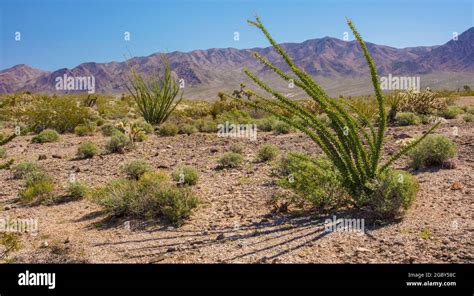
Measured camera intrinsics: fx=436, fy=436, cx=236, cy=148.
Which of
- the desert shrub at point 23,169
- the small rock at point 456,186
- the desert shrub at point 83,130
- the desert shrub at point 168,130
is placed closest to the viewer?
the small rock at point 456,186

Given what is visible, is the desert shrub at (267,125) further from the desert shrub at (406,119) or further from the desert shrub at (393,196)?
the desert shrub at (393,196)

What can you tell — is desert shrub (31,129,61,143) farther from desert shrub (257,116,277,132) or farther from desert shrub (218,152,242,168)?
desert shrub (218,152,242,168)

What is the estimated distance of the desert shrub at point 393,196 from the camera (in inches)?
195

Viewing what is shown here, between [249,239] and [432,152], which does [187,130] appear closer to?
[432,152]

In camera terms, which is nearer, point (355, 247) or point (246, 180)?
point (355, 247)

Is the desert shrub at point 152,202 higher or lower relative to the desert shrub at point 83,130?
lower

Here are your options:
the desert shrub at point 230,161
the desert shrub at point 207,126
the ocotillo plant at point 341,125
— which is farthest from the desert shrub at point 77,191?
the desert shrub at point 207,126

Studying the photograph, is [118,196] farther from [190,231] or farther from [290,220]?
[290,220]

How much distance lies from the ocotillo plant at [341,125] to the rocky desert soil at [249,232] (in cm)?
53

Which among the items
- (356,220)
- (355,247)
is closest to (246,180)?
(356,220)

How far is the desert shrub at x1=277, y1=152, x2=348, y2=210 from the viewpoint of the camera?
5.64 m

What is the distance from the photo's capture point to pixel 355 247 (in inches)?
171

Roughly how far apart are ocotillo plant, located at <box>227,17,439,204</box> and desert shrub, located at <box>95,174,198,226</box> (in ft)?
5.55
